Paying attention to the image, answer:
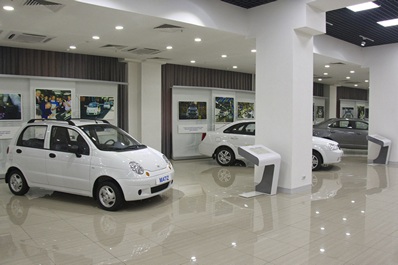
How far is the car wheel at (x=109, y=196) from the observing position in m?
5.16

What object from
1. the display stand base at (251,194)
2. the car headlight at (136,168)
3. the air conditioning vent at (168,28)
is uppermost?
the air conditioning vent at (168,28)

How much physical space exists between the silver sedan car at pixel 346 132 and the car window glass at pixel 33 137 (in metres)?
9.48

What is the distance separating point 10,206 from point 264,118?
4.60 metres

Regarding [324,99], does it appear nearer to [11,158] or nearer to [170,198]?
[170,198]

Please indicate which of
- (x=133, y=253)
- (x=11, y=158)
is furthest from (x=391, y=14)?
(x=11, y=158)

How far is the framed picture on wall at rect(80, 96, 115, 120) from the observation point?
9.12m

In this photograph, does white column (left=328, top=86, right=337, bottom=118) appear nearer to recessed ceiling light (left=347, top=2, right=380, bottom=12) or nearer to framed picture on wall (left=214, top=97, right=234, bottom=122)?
framed picture on wall (left=214, top=97, right=234, bottom=122)

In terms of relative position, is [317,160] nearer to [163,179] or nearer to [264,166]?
[264,166]

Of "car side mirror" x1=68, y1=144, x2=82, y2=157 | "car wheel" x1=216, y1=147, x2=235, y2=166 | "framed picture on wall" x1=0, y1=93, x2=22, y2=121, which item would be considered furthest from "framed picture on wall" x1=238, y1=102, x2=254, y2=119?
"car side mirror" x1=68, y1=144, x2=82, y2=157

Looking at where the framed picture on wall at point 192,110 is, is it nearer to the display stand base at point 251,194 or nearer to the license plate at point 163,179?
the display stand base at point 251,194

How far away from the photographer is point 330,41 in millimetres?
9055

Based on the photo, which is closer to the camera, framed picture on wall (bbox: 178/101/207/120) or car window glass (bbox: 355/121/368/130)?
framed picture on wall (bbox: 178/101/207/120)

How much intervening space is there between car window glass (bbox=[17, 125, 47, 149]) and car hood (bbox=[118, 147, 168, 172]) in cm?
159

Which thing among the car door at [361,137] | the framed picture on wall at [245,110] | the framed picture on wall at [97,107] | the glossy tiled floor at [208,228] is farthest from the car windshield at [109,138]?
the car door at [361,137]
